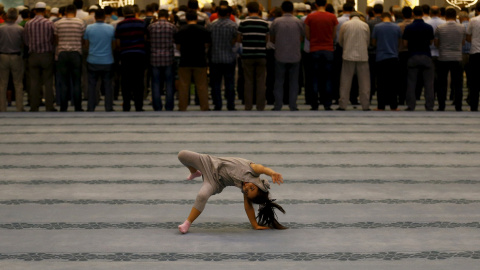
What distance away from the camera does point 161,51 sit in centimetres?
1406

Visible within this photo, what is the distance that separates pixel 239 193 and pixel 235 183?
1.90 m

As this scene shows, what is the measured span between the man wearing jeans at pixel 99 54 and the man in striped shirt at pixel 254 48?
81.3 inches

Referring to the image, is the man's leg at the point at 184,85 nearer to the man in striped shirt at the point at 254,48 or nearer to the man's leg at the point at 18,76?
the man in striped shirt at the point at 254,48

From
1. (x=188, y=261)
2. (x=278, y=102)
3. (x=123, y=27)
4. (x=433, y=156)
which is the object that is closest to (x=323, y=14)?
(x=278, y=102)

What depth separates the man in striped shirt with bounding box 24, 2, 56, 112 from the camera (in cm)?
1402

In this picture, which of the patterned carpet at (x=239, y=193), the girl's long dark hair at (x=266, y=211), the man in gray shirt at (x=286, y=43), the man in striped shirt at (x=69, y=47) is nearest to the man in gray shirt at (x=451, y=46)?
the patterned carpet at (x=239, y=193)

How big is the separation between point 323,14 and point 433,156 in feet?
14.1

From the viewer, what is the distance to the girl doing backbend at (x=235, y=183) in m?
6.78

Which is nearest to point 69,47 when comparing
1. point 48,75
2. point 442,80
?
point 48,75

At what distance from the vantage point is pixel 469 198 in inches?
332

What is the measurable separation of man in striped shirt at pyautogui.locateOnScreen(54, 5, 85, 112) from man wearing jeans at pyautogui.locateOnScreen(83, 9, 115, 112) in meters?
0.17

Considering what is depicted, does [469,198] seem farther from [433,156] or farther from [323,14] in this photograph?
[323,14]

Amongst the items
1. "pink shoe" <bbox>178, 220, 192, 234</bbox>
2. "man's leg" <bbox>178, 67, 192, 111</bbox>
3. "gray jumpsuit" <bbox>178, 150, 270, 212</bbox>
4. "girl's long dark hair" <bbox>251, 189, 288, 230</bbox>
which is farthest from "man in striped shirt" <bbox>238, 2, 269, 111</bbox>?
"pink shoe" <bbox>178, 220, 192, 234</bbox>

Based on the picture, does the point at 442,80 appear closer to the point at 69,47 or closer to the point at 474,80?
the point at 474,80
